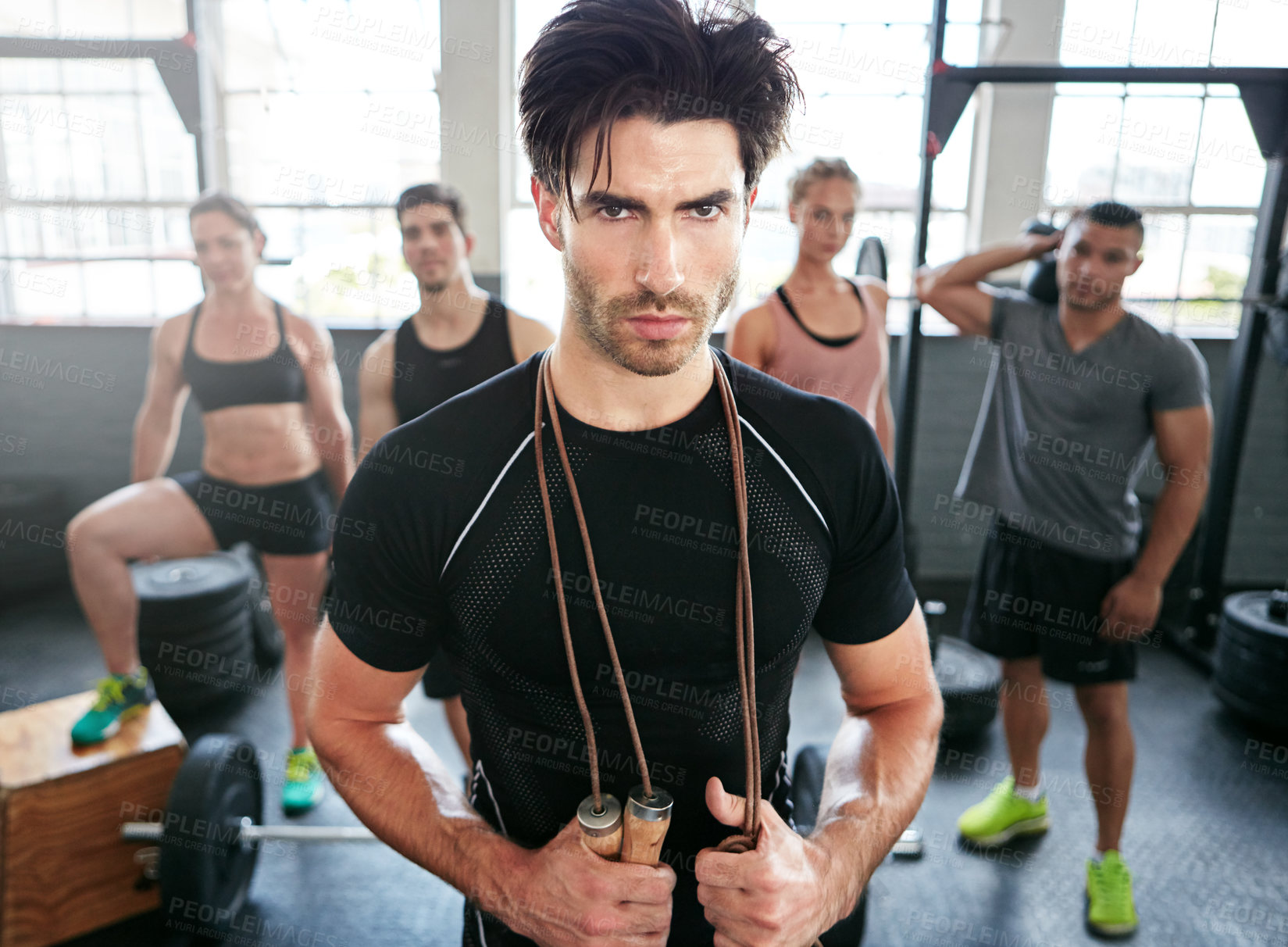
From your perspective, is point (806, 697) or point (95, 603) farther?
point (806, 697)

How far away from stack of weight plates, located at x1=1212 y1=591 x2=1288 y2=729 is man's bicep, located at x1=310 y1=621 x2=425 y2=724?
122 inches

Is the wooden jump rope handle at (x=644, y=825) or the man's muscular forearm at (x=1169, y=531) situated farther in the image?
the man's muscular forearm at (x=1169, y=531)

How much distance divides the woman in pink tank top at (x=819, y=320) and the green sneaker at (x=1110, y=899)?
54.3 inches

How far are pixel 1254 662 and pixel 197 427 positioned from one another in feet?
15.4

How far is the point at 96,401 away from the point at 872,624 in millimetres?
4477

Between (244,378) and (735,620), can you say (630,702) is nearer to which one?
(735,620)

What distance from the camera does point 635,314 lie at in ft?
2.90

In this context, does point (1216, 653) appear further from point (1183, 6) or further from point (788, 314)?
point (1183, 6)

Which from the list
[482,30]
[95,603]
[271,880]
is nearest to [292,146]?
[482,30]

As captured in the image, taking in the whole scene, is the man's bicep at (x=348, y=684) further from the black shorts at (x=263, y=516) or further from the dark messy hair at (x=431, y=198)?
the dark messy hair at (x=431, y=198)

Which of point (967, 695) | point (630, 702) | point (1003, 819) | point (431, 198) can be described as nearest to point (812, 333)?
point (431, 198)

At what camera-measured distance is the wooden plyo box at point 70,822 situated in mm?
1944

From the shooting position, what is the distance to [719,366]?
40.4 inches

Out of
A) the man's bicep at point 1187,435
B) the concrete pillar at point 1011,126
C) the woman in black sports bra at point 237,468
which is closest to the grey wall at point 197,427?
the concrete pillar at point 1011,126
